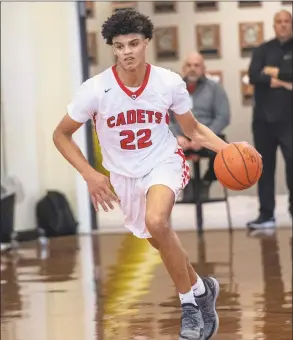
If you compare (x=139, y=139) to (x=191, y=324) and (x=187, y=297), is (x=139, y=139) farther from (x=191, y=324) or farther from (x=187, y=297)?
(x=191, y=324)

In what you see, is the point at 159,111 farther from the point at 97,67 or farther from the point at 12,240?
the point at 97,67

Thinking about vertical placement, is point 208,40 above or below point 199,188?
above

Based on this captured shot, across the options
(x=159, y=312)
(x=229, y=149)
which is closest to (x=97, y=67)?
(x=159, y=312)

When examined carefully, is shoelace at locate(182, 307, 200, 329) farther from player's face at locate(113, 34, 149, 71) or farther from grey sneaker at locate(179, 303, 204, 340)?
player's face at locate(113, 34, 149, 71)

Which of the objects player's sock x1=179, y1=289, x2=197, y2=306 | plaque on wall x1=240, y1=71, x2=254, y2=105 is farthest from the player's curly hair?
plaque on wall x1=240, y1=71, x2=254, y2=105

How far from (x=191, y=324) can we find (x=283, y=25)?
17.3 feet

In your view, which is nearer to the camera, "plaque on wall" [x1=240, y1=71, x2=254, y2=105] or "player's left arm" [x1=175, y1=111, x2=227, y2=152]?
"player's left arm" [x1=175, y1=111, x2=227, y2=152]

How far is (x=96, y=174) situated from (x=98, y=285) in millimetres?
2755

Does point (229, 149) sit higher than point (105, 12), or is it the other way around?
point (105, 12)

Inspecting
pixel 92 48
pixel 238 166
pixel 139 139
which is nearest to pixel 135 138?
pixel 139 139

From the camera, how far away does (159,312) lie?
21.3ft

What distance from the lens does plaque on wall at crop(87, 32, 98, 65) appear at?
11.4 m

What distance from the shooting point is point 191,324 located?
16.9 ft

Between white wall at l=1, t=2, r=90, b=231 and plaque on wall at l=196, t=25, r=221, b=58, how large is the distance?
147cm
